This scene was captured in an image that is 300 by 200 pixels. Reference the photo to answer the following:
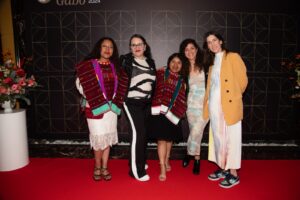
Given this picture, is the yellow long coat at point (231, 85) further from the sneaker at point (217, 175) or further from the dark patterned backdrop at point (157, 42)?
the dark patterned backdrop at point (157, 42)

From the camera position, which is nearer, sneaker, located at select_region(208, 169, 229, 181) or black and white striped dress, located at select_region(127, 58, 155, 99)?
black and white striped dress, located at select_region(127, 58, 155, 99)

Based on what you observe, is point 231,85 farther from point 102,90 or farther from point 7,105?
point 7,105

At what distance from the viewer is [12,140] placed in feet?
11.2

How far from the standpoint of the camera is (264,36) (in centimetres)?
408

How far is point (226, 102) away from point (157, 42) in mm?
1739

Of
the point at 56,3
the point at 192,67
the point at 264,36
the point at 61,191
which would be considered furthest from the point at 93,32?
the point at 264,36

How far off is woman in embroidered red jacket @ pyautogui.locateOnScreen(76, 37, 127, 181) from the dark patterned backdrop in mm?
1133

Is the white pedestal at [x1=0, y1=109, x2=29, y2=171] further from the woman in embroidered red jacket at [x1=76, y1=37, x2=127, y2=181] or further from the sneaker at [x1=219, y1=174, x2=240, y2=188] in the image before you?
the sneaker at [x1=219, y1=174, x2=240, y2=188]

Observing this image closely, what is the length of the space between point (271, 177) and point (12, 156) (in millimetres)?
3411

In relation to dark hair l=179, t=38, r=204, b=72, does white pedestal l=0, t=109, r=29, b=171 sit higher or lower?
lower

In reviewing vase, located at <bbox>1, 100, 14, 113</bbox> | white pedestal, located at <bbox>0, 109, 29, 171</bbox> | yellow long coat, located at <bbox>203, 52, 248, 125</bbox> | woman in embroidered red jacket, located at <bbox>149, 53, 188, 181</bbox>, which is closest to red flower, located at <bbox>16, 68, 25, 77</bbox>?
vase, located at <bbox>1, 100, 14, 113</bbox>

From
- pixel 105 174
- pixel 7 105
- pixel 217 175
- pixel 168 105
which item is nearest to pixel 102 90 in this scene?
pixel 168 105

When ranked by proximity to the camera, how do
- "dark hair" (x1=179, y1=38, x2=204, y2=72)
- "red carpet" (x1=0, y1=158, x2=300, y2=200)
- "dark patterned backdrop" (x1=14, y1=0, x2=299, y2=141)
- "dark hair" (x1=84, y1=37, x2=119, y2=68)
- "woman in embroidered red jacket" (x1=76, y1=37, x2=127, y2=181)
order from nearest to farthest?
"red carpet" (x1=0, y1=158, x2=300, y2=200), "woman in embroidered red jacket" (x1=76, y1=37, x2=127, y2=181), "dark hair" (x1=84, y1=37, x2=119, y2=68), "dark hair" (x1=179, y1=38, x2=204, y2=72), "dark patterned backdrop" (x1=14, y1=0, x2=299, y2=141)

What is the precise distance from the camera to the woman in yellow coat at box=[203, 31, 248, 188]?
2828mm
